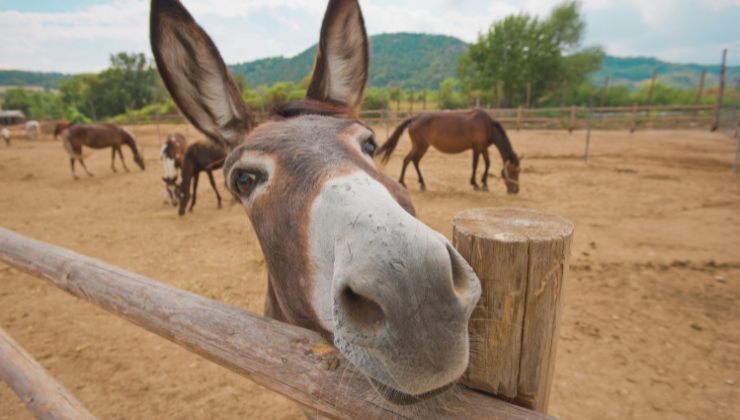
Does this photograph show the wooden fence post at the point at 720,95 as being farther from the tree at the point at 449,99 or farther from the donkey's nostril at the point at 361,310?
the donkey's nostril at the point at 361,310

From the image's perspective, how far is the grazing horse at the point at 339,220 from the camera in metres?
0.84

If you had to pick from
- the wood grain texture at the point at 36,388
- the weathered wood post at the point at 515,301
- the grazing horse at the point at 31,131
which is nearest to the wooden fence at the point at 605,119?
the grazing horse at the point at 31,131

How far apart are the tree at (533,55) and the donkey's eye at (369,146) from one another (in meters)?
45.9

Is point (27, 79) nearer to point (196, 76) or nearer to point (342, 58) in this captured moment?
point (196, 76)

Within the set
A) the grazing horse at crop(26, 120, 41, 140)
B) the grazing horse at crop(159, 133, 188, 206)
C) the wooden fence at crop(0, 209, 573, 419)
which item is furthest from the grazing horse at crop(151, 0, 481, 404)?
the grazing horse at crop(26, 120, 41, 140)

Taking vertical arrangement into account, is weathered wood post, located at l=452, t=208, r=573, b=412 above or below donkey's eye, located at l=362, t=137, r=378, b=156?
below

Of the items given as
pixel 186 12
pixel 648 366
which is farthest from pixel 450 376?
pixel 648 366

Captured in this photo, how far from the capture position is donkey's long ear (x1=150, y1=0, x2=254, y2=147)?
1880 millimetres

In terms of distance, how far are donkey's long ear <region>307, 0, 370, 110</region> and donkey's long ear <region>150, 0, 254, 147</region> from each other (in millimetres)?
537

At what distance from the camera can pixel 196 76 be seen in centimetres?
207

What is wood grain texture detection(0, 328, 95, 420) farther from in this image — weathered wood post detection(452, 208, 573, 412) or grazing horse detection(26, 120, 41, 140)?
grazing horse detection(26, 120, 41, 140)

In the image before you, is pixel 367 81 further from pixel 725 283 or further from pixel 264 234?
pixel 725 283

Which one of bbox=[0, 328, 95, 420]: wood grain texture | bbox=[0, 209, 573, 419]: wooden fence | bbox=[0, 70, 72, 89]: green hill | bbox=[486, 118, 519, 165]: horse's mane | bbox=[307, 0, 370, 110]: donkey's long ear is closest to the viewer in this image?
bbox=[0, 209, 573, 419]: wooden fence

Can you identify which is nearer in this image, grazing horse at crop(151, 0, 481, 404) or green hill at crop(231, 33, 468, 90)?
grazing horse at crop(151, 0, 481, 404)
